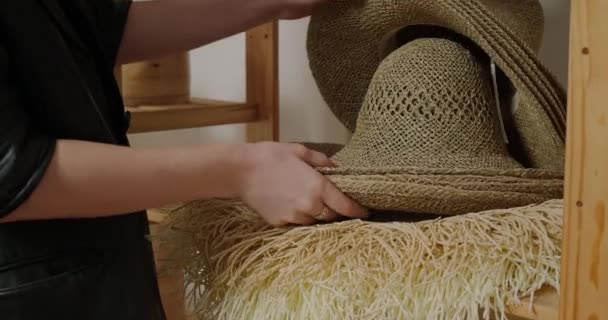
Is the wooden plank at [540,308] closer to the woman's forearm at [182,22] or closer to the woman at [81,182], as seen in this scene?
the woman at [81,182]

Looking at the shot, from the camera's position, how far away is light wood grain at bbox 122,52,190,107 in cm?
126

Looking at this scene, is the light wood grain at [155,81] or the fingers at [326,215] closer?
the fingers at [326,215]

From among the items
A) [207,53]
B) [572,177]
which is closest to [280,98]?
[207,53]

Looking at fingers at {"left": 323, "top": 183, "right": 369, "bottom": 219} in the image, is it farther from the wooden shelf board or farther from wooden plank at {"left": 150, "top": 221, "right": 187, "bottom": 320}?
the wooden shelf board

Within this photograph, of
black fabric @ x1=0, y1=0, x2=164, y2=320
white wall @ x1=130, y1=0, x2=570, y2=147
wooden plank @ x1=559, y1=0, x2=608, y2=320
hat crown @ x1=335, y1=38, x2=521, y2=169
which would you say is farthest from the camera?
white wall @ x1=130, y1=0, x2=570, y2=147

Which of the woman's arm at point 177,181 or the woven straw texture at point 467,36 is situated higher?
the woven straw texture at point 467,36

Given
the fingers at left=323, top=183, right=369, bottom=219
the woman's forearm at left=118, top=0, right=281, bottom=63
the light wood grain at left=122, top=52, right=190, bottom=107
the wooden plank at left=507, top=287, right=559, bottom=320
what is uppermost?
the woman's forearm at left=118, top=0, right=281, bottom=63

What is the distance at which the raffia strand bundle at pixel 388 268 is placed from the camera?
0.60 m

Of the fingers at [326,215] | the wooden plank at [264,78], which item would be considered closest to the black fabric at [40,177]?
the fingers at [326,215]

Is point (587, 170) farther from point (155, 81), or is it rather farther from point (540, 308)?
point (155, 81)

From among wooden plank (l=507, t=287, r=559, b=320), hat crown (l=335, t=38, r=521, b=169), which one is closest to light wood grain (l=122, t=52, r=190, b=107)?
hat crown (l=335, t=38, r=521, b=169)

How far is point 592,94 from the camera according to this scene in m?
0.51

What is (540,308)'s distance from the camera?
0.58 m

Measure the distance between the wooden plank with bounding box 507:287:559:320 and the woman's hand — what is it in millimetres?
173
